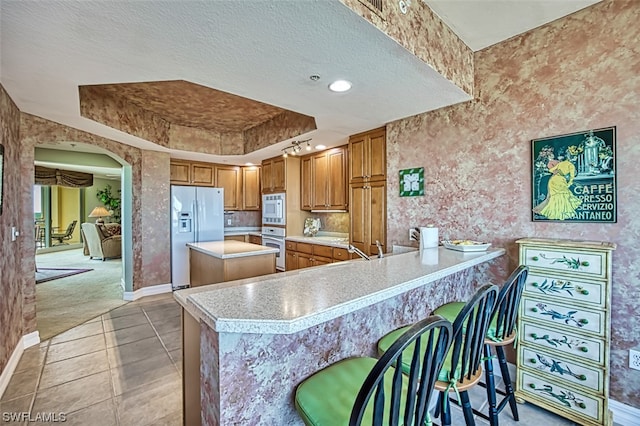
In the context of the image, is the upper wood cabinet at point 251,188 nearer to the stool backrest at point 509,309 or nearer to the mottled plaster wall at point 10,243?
the mottled plaster wall at point 10,243

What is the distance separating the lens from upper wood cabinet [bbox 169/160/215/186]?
505cm

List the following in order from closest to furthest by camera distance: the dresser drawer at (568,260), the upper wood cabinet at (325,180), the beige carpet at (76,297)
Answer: the dresser drawer at (568,260), the beige carpet at (76,297), the upper wood cabinet at (325,180)

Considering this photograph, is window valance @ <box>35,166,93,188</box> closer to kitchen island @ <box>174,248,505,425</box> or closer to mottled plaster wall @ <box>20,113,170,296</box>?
mottled plaster wall @ <box>20,113,170,296</box>

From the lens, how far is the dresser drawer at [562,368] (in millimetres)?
1774

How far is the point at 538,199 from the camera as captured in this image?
2164 mm

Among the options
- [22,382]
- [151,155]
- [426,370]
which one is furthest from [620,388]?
[151,155]

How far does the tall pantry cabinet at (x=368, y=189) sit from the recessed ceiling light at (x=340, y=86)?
1.16 m

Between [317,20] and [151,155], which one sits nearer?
[317,20]

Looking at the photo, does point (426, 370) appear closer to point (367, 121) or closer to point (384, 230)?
point (384, 230)

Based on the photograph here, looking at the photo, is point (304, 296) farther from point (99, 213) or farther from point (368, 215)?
point (99, 213)

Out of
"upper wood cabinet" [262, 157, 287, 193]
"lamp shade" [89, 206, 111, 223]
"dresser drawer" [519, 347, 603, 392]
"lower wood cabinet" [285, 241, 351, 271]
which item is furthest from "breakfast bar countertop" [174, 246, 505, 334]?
"lamp shade" [89, 206, 111, 223]

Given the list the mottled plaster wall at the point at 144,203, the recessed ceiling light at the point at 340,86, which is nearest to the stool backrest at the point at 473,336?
the recessed ceiling light at the point at 340,86

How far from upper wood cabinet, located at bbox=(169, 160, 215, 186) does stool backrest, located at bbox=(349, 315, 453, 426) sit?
502cm

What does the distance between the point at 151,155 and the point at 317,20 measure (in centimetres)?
403
